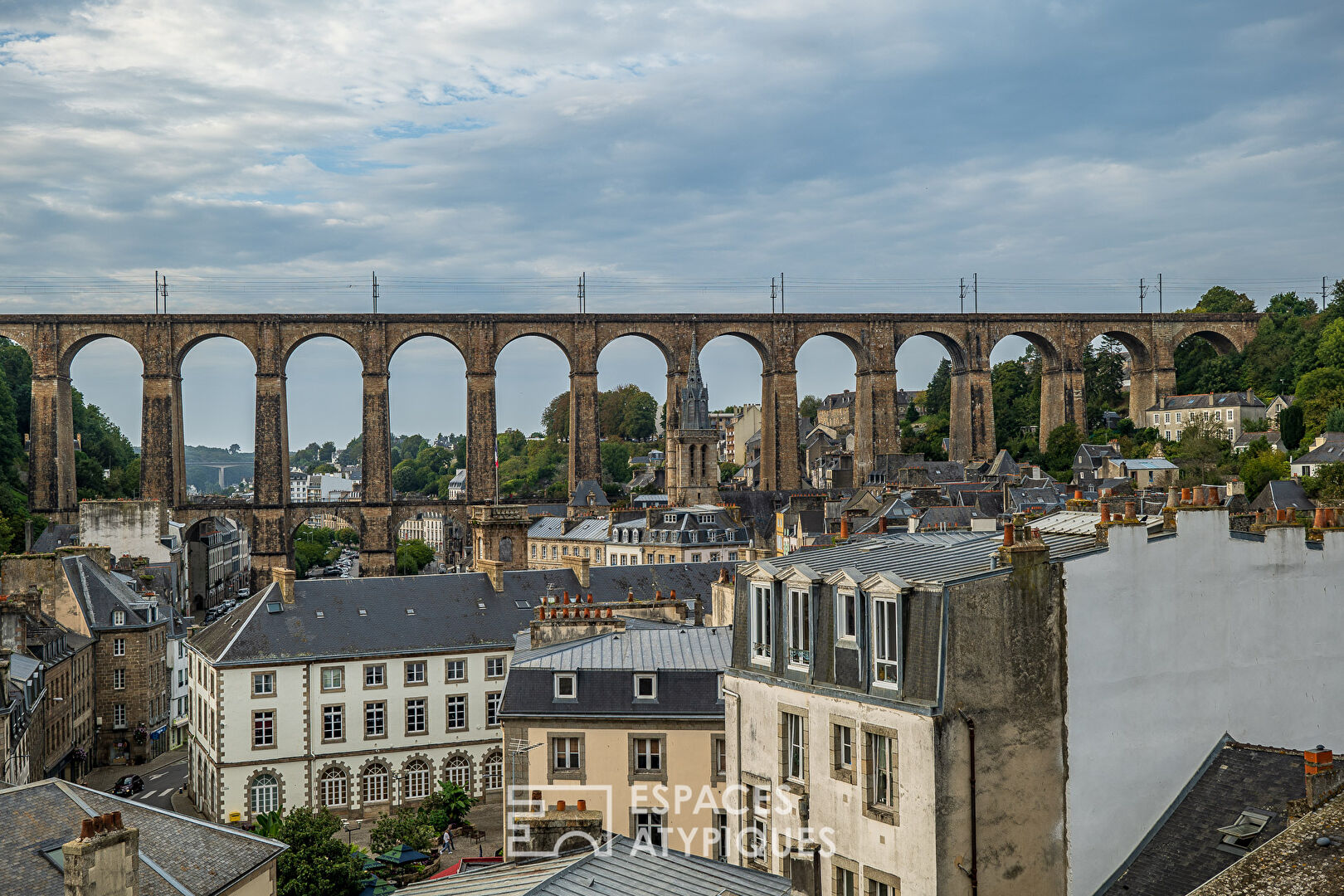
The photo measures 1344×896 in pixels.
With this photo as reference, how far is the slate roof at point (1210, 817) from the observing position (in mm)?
12656

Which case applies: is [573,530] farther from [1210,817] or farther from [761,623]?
[1210,817]

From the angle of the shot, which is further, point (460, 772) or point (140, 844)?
point (460, 772)

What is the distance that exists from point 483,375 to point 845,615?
7425 centimetres

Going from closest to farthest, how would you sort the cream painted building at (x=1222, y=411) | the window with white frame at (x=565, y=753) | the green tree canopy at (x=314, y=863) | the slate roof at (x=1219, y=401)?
the window with white frame at (x=565, y=753) < the green tree canopy at (x=314, y=863) < the cream painted building at (x=1222, y=411) < the slate roof at (x=1219, y=401)

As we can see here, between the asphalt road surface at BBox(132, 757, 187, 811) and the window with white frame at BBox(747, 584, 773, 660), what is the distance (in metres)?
27.0

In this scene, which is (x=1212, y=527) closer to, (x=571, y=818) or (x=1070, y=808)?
(x=1070, y=808)

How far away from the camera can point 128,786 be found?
128 ft

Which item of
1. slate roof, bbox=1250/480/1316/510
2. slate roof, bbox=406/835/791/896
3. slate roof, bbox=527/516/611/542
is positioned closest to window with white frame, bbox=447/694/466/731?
slate roof, bbox=406/835/791/896

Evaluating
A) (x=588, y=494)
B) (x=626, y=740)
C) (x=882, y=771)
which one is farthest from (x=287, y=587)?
(x=588, y=494)

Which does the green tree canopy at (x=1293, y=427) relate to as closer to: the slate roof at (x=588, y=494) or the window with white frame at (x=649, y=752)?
the slate roof at (x=588, y=494)

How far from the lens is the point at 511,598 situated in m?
39.7

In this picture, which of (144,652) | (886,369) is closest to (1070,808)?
(144,652)

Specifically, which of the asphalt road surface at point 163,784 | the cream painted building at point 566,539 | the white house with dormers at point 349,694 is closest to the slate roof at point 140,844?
the white house with dormers at point 349,694

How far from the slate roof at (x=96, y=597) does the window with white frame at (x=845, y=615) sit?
38.3 m
